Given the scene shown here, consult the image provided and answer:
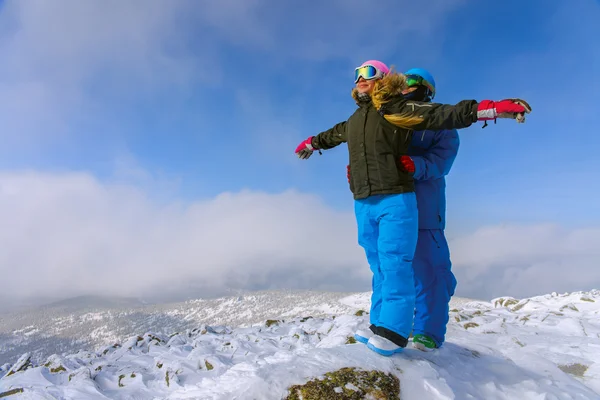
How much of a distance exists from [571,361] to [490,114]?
14.7ft

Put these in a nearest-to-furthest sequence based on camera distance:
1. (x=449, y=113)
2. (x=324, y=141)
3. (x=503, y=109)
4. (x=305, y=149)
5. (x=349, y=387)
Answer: (x=349, y=387), (x=503, y=109), (x=449, y=113), (x=324, y=141), (x=305, y=149)

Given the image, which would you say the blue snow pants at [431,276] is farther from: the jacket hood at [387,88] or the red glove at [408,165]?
the jacket hood at [387,88]

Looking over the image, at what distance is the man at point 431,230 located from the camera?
15.8 feet

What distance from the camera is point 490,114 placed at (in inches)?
139

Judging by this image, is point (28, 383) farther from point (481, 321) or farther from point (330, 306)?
point (330, 306)

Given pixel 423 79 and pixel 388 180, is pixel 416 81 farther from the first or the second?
pixel 388 180

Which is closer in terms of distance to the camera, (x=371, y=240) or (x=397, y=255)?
(x=397, y=255)

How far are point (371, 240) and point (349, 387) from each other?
2280 mm

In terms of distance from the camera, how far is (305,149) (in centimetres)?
616

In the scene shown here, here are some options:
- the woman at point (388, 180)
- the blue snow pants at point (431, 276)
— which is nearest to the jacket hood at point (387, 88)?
the woman at point (388, 180)

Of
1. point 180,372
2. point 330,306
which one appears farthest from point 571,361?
point 330,306

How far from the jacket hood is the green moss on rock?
314 cm

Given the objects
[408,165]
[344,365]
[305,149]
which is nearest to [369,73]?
[408,165]

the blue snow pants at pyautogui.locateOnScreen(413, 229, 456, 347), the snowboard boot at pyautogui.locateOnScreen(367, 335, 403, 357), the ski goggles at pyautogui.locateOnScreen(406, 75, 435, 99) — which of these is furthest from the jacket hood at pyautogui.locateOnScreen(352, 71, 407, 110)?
the snowboard boot at pyautogui.locateOnScreen(367, 335, 403, 357)
